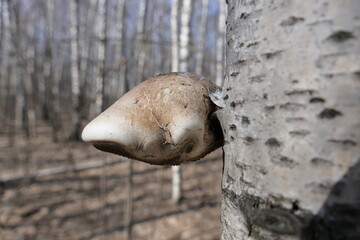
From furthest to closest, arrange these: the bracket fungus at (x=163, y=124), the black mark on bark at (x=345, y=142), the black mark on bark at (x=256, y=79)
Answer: the bracket fungus at (x=163, y=124) → the black mark on bark at (x=256, y=79) → the black mark on bark at (x=345, y=142)

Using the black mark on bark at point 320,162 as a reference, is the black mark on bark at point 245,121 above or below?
above

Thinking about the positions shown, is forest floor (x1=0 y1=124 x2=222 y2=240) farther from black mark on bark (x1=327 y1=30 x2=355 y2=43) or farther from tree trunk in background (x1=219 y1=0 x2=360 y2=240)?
black mark on bark (x1=327 y1=30 x2=355 y2=43)

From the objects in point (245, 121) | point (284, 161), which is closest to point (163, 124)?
point (245, 121)

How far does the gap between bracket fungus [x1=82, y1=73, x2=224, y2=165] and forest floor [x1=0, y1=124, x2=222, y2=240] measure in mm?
3383

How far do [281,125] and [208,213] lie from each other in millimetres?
4970

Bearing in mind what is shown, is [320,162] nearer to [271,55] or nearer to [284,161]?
[284,161]

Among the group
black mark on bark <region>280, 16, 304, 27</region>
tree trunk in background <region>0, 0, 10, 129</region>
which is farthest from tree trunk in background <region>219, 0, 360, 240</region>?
tree trunk in background <region>0, 0, 10, 129</region>

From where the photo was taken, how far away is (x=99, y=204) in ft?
17.4

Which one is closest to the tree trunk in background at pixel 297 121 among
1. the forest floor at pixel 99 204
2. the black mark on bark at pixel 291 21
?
the black mark on bark at pixel 291 21

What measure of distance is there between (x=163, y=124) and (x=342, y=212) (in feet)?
1.57

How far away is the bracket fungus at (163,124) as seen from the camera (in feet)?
2.52

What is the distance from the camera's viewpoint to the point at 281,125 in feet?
1.72

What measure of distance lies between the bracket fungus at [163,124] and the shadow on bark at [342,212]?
36 centimetres

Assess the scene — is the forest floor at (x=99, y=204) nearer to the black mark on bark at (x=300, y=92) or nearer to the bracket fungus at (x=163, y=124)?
the bracket fungus at (x=163, y=124)
